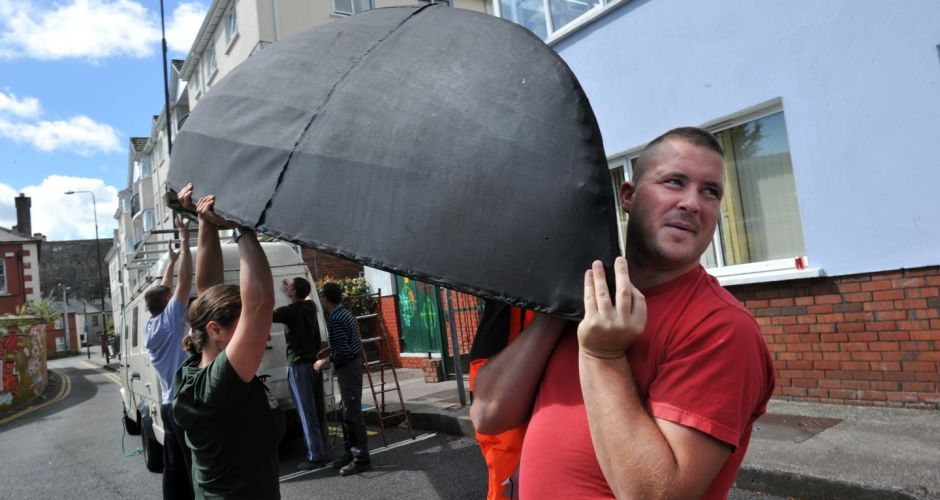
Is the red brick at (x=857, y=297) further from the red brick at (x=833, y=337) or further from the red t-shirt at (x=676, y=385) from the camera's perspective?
the red t-shirt at (x=676, y=385)

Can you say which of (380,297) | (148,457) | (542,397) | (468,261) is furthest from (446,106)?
(380,297)

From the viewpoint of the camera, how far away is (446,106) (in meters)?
1.33

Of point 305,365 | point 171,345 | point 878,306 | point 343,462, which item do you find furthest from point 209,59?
point 878,306

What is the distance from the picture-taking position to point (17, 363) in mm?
18656

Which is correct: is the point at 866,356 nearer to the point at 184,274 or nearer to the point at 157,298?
the point at 184,274

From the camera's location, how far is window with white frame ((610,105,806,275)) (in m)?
6.63

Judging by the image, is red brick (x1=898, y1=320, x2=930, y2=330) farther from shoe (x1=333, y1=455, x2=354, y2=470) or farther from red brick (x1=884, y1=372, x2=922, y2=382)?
shoe (x1=333, y1=455, x2=354, y2=470)

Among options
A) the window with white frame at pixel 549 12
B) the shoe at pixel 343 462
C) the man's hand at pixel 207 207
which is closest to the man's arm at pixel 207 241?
the man's hand at pixel 207 207

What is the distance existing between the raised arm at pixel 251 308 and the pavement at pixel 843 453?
376 centimetres

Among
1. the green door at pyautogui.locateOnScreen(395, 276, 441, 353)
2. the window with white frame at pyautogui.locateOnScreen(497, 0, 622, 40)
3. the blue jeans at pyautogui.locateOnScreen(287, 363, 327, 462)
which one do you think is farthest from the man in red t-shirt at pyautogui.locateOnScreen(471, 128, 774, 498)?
the green door at pyautogui.locateOnScreen(395, 276, 441, 353)

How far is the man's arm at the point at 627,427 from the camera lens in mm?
1214

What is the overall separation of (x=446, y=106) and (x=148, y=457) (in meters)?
7.45

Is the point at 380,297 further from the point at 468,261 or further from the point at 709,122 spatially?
the point at 468,261

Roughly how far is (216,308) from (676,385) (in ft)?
6.53
